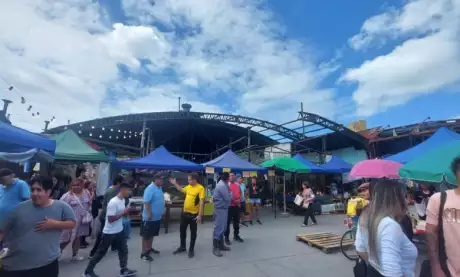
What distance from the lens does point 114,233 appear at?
4004mm

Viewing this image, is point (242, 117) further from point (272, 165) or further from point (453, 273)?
point (453, 273)

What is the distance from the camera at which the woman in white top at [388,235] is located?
169cm

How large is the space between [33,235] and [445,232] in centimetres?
358

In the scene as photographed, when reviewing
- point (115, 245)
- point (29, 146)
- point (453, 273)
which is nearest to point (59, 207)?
point (115, 245)

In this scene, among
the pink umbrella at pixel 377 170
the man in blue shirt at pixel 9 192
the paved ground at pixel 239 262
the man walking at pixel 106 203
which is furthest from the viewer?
the pink umbrella at pixel 377 170

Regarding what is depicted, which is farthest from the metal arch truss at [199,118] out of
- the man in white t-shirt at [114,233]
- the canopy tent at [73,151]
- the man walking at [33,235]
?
the man walking at [33,235]

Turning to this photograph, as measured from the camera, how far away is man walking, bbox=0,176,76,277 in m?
2.27

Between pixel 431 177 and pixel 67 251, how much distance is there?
760cm

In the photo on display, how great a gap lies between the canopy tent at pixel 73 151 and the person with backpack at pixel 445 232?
8743 millimetres

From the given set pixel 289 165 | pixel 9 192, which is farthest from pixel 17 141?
pixel 289 165

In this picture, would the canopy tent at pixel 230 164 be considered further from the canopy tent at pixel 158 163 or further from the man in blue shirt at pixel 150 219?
the man in blue shirt at pixel 150 219

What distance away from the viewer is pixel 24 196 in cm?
394

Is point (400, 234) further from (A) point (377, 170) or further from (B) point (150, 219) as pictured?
(A) point (377, 170)

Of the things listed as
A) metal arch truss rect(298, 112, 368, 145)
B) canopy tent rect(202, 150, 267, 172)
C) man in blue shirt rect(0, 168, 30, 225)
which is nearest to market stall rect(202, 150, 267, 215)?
canopy tent rect(202, 150, 267, 172)
